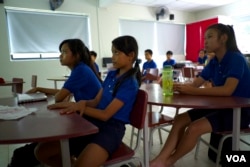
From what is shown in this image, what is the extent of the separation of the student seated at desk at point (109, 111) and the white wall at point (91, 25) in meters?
4.23

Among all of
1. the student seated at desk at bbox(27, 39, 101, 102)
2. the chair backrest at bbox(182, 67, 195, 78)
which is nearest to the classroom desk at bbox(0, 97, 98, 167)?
the student seated at desk at bbox(27, 39, 101, 102)

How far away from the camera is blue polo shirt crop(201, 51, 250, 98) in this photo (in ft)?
4.19

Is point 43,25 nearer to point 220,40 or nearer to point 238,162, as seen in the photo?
point 220,40

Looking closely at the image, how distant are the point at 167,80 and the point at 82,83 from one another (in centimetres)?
56

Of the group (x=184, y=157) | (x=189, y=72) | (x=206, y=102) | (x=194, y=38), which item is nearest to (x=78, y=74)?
(x=206, y=102)

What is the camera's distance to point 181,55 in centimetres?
765

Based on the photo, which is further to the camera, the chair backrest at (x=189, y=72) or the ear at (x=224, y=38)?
the chair backrest at (x=189, y=72)

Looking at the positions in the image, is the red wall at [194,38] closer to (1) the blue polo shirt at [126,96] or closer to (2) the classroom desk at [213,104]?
(2) the classroom desk at [213,104]

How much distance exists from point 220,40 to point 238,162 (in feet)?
2.56

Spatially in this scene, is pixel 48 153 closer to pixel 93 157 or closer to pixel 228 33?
pixel 93 157

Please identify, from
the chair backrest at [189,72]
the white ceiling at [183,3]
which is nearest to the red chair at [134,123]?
the chair backrest at [189,72]

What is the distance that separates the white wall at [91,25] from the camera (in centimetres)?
470

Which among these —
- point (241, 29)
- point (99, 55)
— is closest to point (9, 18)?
point (99, 55)

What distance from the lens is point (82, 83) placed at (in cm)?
139
